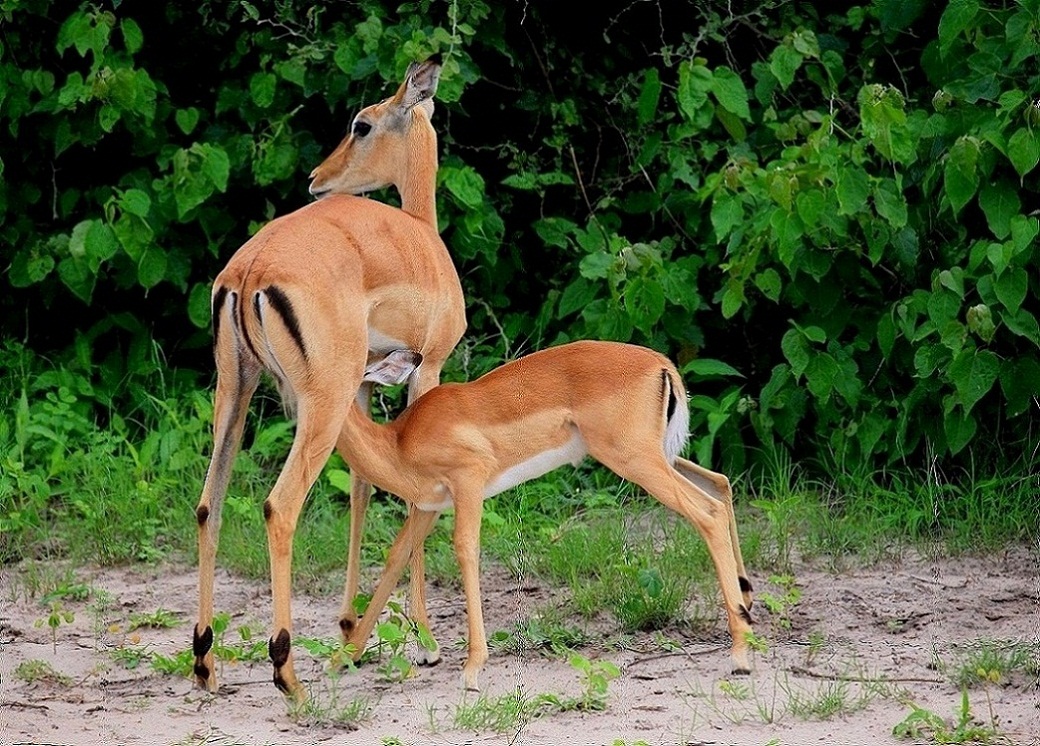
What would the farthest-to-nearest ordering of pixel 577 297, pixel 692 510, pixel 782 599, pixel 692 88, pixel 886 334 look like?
pixel 577 297
pixel 692 88
pixel 886 334
pixel 782 599
pixel 692 510

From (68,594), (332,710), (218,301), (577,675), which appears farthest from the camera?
(68,594)

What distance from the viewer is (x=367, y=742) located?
4.19 metres

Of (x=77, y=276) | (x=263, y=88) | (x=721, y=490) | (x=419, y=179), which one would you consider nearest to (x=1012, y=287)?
(x=721, y=490)

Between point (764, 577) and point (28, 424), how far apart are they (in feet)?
10.1

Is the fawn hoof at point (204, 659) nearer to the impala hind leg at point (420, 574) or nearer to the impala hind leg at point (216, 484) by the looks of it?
the impala hind leg at point (216, 484)

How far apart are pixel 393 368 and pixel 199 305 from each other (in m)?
2.35

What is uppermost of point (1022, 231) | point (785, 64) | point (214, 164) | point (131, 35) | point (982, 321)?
point (131, 35)

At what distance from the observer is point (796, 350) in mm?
6320

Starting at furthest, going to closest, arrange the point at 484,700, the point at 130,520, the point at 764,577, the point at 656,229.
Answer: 1. the point at 656,229
2. the point at 130,520
3. the point at 764,577
4. the point at 484,700

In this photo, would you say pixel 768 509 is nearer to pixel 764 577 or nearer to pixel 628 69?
pixel 764 577


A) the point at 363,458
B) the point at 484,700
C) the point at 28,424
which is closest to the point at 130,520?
the point at 28,424

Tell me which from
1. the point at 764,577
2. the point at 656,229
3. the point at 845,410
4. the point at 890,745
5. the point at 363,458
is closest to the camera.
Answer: the point at 890,745

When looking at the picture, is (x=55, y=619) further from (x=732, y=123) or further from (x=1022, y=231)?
(x=1022, y=231)

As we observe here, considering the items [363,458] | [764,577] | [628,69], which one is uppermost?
[628,69]
